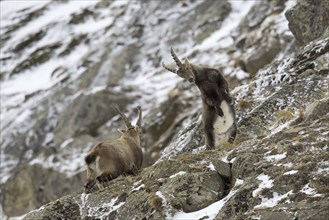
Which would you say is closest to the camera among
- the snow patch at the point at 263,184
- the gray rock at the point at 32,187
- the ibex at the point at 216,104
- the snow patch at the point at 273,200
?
the snow patch at the point at 273,200

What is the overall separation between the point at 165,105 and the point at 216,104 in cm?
2314

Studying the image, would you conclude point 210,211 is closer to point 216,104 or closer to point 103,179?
point 103,179

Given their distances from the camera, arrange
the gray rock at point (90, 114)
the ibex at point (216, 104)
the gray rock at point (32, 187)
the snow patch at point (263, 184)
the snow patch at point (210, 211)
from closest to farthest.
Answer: the snow patch at point (263, 184)
the snow patch at point (210, 211)
the ibex at point (216, 104)
the gray rock at point (32, 187)
the gray rock at point (90, 114)

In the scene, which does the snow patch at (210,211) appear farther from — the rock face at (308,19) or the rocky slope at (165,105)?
the rock face at (308,19)

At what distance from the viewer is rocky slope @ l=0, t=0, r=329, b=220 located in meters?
9.06

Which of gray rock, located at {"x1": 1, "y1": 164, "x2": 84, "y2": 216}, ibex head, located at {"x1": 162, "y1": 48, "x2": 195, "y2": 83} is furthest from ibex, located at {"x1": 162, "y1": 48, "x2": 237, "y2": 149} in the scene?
gray rock, located at {"x1": 1, "y1": 164, "x2": 84, "y2": 216}

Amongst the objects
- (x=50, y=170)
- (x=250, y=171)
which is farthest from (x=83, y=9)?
(x=250, y=171)

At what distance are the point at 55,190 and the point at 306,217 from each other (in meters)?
28.4

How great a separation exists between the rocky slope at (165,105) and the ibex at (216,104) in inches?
23.3

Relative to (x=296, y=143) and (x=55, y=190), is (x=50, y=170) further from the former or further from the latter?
(x=296, y=143)

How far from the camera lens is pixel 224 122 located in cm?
1372

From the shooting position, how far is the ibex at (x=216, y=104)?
1356cm

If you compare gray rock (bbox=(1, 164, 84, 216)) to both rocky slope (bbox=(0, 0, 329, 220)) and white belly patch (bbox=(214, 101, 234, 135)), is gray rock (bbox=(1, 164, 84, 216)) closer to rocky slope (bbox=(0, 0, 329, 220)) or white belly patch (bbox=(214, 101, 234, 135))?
rocky slope (bbox=(0, 0, 329, 220))

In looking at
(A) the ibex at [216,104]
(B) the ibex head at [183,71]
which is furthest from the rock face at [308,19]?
(B) the ibex head at [183,71]
